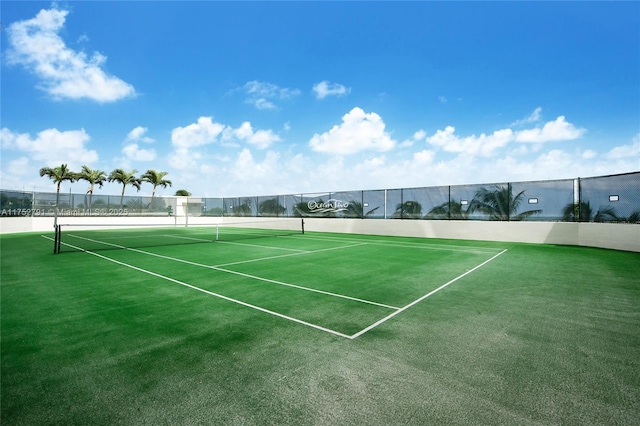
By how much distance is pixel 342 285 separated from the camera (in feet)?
23.4

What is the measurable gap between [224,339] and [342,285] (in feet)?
11.5

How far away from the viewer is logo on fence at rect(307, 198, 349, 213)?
2472cm

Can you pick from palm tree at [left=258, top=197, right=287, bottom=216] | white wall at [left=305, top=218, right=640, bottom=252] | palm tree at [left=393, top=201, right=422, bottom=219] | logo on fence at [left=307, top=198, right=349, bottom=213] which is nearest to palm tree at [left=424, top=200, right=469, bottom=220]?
white wall at [left=305, top=218, right=640, bottom=252]

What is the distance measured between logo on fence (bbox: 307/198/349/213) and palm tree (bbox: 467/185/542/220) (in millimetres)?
9418

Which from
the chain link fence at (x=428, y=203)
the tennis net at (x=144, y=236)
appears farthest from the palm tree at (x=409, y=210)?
the tennis net at (x=144, y=236)

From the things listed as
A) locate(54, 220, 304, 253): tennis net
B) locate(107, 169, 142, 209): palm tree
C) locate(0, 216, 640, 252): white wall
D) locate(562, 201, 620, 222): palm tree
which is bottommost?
locate(54, 220, 304, 253): tennis net

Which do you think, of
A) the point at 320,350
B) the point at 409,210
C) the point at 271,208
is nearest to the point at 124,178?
the point at 271,208

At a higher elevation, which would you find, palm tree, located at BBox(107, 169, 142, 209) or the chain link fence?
palm tree, located at BBox(107, 169, 142, 209)

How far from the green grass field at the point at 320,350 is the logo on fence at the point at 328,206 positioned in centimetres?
1694

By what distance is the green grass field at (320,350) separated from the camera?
8.71 feet

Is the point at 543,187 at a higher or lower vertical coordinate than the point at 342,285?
higher

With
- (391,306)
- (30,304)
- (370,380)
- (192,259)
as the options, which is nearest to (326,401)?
(370,380)

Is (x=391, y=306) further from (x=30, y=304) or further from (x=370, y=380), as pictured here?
(x=30, y=304)

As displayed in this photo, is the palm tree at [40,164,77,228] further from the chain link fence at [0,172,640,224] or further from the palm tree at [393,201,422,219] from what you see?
the palm tree at [393,201,422,219]
